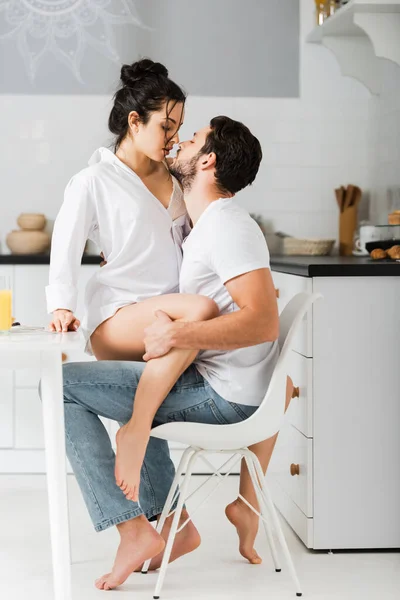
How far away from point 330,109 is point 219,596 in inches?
103

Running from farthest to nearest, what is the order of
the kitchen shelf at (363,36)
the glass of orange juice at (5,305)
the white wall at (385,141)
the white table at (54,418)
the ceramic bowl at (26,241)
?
1. the ceramic bowl at (26,241)
2. the white wall at (385,141)
3. the kitchen shelf at (363,36)
4. the glass of orange juice at (5,305)
5. the white table at (54,418)

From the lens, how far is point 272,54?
427 centimetres

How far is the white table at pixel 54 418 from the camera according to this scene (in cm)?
202

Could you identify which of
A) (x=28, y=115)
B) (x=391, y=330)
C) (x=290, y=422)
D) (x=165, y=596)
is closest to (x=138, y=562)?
(x=165, y=596)

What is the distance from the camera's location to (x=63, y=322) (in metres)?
2.31

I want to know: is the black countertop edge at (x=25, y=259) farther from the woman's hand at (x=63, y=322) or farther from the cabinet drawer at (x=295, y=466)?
the woman's hand at (x=63, y=322)

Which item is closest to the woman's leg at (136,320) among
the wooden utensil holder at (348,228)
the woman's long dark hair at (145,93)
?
the woman's long dark hair at (145,93)

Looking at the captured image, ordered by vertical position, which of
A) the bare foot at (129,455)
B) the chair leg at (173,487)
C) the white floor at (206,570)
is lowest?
the white floor at (206,570)

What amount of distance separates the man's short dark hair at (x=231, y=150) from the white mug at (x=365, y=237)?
4.68 feet

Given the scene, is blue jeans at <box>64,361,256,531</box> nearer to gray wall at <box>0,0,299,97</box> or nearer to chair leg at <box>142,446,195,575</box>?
chair leg at <box>142,446,195,575</box>

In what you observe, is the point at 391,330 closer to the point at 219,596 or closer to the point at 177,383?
the point at 177,383

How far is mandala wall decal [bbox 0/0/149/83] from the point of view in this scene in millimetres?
4207

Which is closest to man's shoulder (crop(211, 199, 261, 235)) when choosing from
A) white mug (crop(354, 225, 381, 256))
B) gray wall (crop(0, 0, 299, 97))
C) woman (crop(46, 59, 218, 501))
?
woman (crop(46, 59, 218, 501))

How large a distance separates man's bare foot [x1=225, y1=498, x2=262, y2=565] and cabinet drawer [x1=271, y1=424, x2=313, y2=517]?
0.69 feet
